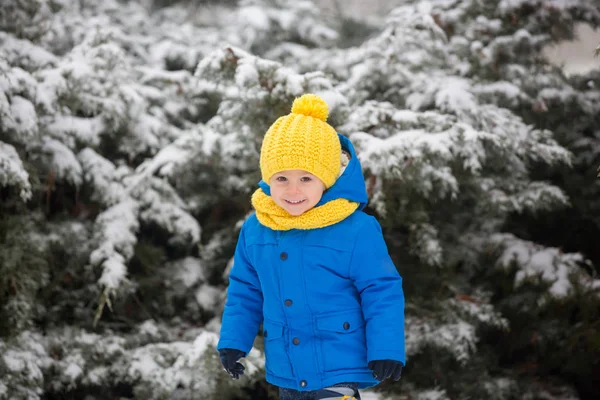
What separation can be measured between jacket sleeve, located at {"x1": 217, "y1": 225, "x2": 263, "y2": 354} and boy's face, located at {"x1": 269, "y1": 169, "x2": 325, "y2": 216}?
0.89 feet

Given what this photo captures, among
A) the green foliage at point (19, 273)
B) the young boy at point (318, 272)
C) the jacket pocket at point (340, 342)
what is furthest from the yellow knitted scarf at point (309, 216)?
the green foliage at point (19, 273)

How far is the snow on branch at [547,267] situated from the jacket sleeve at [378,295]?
60.6 inches

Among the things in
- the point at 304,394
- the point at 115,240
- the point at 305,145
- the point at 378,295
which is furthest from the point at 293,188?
the point at 115,240

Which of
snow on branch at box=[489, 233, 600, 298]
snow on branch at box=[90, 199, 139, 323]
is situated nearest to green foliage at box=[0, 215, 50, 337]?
snow on branch at box=[90, 199, 139, 323]

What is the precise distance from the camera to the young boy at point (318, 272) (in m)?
1.66

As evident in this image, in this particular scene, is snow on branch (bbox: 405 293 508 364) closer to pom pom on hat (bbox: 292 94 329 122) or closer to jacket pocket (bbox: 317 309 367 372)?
jacket pocket (bbox: 317 309 367 372)

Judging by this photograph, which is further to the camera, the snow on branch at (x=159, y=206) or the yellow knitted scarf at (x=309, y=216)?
the snow on branch at (x=159, y=206)

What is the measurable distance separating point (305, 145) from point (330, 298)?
486 mm

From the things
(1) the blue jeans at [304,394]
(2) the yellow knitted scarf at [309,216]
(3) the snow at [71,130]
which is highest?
(3) the snow at [71,130]

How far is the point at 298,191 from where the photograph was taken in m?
1.70

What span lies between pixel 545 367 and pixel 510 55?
201 centimetres

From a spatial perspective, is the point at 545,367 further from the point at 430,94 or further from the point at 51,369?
the point at 51,369

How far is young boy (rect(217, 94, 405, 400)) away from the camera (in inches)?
65.4

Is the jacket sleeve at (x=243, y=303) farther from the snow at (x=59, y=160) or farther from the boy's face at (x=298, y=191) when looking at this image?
the snow at (x=59, y=160)
